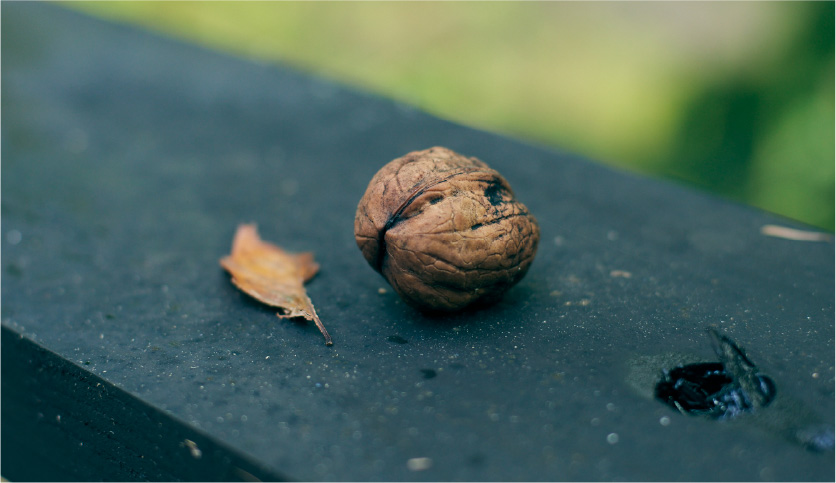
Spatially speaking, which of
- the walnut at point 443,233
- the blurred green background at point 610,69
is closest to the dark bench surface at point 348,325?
the walnut at point 443,233

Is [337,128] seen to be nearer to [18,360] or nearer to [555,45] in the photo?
[18,360]

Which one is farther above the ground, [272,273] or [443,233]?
[443,233]

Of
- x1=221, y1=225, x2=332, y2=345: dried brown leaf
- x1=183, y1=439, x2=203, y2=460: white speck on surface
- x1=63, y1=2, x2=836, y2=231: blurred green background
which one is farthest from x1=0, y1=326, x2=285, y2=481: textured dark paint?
x1=63, y1=2, x2=836, y2=231: blurred green background

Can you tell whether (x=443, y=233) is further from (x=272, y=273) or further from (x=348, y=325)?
(x=272, y=273)

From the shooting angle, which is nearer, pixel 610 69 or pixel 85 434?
pixel 85 434

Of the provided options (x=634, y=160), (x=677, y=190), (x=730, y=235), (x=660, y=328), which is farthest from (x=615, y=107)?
(x=660, y=328)

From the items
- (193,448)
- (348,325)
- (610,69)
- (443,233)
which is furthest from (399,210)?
(610,69)
